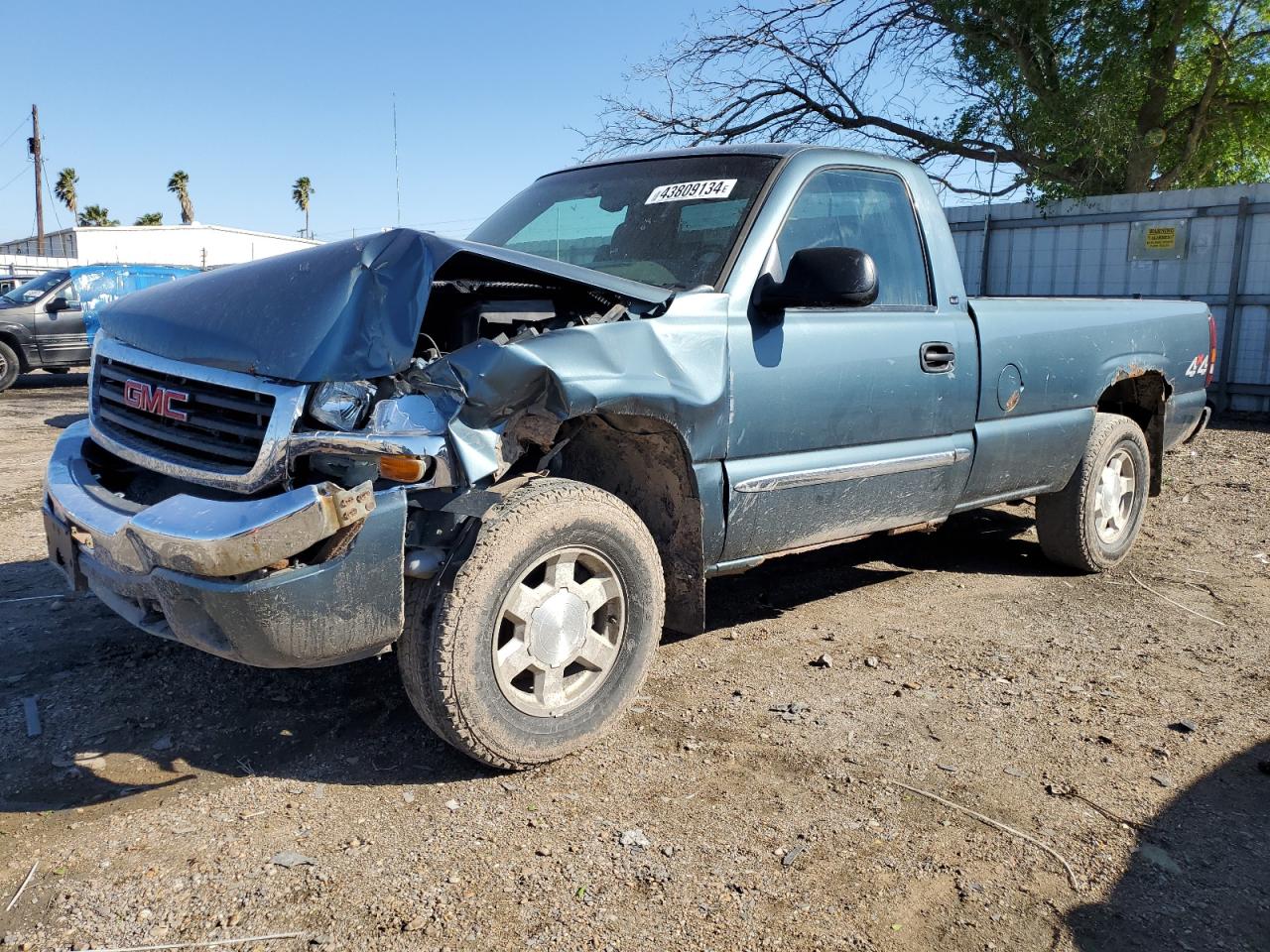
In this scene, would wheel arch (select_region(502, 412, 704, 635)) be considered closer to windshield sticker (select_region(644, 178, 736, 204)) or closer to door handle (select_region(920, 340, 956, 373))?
windshield sticker (select_region(644, 178, 736, 204))

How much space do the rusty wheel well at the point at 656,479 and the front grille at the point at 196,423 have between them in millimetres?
920

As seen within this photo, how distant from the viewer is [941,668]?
3967 mm

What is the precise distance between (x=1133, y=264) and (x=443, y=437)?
36.3 feet

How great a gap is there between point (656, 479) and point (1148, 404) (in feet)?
11.5

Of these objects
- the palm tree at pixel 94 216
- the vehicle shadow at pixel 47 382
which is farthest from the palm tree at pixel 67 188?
the vehicle shadow at pixel 47 382

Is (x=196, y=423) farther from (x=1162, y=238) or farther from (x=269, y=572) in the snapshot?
(x=1162, y=238)

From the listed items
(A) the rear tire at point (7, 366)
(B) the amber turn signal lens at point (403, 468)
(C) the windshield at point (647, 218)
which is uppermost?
(C) the windshield at point (647, 218)

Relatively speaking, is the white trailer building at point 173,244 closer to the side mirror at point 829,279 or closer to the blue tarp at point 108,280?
the blue tarp at point 108,280

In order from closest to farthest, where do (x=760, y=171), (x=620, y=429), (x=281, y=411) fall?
1. (x=281, y=411)
2. (x=620, y=429)
3. (x=760, y=171)

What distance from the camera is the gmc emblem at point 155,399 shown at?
2.96 m

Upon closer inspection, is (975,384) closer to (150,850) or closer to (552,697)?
(552,697)

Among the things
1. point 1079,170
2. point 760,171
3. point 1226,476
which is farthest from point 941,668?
point 1079,170

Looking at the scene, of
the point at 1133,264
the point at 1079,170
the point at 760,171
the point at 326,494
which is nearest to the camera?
the point at 326,494

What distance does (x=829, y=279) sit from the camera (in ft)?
10.7
